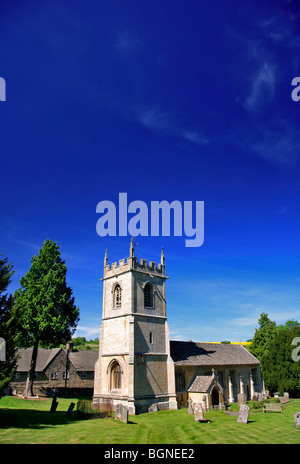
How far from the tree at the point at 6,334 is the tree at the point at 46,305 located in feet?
50.3

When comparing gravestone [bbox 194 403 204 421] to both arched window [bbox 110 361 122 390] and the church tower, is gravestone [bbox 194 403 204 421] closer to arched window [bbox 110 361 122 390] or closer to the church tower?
the church tower

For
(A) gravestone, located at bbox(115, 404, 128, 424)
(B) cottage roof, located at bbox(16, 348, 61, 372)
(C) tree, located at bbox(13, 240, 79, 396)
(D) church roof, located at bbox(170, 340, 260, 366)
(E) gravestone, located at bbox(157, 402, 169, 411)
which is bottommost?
(E) gravestone, located at bbox(157, 402, 169, 411)

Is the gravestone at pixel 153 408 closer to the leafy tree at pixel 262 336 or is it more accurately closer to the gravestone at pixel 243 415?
the gravestone at pixel 243 415

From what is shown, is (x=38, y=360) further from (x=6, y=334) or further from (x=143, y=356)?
(x=6, y=334)

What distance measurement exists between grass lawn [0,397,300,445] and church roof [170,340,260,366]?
8.27 m

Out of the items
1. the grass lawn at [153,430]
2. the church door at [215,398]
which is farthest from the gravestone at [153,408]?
the church door at [215,398]

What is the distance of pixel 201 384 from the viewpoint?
31.1 meters

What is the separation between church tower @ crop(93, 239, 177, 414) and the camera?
28.7m

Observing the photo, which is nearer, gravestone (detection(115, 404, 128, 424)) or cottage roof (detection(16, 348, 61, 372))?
gravestone (detection(115, 404, 128, 424))

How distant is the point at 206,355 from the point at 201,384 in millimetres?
6602

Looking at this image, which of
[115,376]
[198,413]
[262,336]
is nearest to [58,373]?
[115,376]

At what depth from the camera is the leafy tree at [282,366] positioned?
41000mm

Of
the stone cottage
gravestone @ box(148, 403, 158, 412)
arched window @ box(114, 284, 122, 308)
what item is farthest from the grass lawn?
the stone cottage
